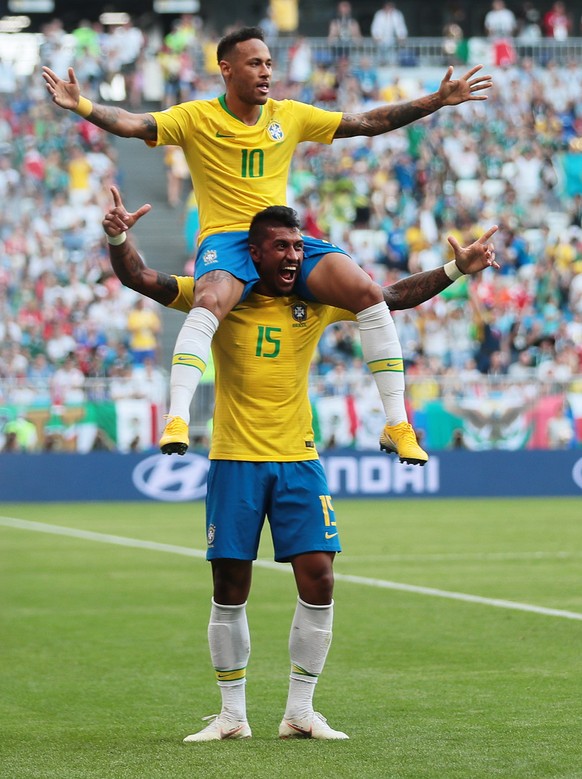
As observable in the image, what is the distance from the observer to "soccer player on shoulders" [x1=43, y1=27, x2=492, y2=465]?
6.74 m

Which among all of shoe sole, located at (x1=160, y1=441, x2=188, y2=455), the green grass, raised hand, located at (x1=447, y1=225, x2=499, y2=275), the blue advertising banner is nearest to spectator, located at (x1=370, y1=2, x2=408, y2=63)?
the blue advertising banner

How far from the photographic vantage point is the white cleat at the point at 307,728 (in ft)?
21.2

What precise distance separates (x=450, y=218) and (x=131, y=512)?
10.3m

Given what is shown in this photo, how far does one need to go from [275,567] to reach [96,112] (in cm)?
837

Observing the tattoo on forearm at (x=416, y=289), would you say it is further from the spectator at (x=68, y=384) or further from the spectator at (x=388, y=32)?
the spectator at (x=388, y=32)

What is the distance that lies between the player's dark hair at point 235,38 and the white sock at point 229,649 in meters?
2.61

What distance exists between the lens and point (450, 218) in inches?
1112

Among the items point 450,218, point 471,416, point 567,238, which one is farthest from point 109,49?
point 471,416

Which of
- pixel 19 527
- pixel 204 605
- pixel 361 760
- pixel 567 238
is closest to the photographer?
pixel 361 760

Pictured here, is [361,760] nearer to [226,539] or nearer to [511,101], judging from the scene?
[226,539]

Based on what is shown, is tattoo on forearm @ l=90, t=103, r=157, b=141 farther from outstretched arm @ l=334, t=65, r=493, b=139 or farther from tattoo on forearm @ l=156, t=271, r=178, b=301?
outstretched arm @ l=334, t=65, r=493, b=139

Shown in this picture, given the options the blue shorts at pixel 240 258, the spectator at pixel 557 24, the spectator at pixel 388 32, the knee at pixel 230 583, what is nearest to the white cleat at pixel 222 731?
the knee at pixel 230 583

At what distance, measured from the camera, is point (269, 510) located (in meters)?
6.74

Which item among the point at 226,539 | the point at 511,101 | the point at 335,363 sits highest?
the point at 511,101
